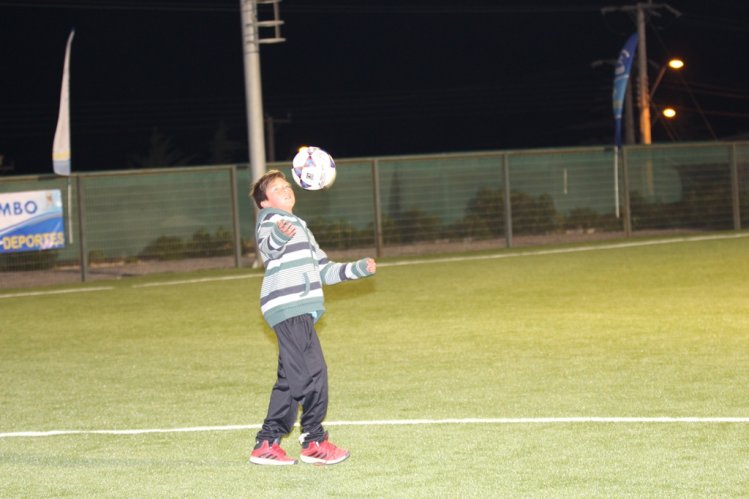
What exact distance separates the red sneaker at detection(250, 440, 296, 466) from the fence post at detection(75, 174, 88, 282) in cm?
1561

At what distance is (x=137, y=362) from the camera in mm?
12477

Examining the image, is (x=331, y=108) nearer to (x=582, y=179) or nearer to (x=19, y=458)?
(x=582, y=179)

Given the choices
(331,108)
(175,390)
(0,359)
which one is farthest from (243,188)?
(331,108)

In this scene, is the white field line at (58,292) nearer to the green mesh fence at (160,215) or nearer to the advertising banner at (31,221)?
the advertising banner at (31,221)

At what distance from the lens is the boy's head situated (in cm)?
766

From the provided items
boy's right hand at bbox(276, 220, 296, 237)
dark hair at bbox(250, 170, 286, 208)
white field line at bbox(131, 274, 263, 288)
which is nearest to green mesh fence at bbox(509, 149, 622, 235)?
white field line at bbox(131, 274, 263, 288)

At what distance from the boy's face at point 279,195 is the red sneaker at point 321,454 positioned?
1.39 metres

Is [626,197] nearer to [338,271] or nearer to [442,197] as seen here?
[442,197]

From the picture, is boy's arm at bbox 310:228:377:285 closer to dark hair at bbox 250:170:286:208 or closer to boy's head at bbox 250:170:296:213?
boy's head at bbox 250:170:296:213

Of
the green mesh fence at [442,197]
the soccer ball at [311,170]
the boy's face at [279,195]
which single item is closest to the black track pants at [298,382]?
the boy's face at [279,195]

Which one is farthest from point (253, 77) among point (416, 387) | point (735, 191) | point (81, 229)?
point (416, 387)

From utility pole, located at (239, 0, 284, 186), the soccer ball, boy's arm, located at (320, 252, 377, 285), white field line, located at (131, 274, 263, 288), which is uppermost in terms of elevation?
utility pole, located at (239, 0, 284, 186)

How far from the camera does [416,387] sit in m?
10.4

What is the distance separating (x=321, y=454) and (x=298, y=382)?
1.55 ft
